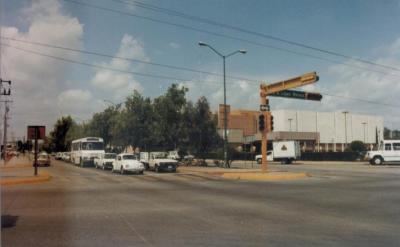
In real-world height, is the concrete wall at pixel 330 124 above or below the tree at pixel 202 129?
above

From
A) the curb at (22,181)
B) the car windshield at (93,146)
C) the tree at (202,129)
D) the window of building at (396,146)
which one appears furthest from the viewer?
the tree at (202,129)

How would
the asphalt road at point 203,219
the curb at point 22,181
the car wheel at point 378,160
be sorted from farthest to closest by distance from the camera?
the car wheel at point 378,160 → the curb at point 22,181 → the asphalt road at point 203,219

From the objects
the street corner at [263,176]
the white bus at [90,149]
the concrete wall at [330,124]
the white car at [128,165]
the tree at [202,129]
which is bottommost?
the street corner at [263,176]

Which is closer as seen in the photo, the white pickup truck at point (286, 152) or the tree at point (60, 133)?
the white pickup truck at point (286, 152)

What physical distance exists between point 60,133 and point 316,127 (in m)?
62.0

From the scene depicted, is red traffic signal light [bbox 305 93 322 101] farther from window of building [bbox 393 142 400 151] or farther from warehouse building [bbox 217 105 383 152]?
warehouse building [bbox 217 105 383 152]

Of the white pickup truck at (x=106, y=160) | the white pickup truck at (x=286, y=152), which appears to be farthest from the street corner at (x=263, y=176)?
the white pickup truck at (x=286, y=152)

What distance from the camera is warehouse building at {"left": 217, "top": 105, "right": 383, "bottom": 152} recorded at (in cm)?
10888

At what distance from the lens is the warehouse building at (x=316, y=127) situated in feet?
357

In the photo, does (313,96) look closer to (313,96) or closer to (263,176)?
(313,96)

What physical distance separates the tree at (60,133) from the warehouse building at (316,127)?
37.5 meters

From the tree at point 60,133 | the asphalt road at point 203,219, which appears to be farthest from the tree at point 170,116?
the tree at point 60,133

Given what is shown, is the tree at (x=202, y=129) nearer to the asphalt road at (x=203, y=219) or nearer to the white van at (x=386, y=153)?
the white van at (x=386, y=153)

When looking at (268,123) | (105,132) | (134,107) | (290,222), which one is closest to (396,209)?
(290,222)
